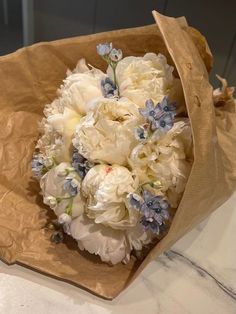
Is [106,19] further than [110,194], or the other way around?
[106,19]

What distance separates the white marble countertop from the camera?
19.4 inches

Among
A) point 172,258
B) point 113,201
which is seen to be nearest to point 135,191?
point 113,201

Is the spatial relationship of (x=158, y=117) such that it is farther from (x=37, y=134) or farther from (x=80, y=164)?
(x=37, y=134)

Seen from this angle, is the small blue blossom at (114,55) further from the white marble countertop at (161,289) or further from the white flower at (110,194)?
the white marble countertop at (161,289)

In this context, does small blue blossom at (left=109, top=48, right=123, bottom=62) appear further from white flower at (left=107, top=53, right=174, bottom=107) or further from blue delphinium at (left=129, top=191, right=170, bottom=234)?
blue delphinium at (left=129, top=191, right=170, bottom=234)

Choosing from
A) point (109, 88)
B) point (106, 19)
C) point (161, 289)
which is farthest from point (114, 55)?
point (106, 19)

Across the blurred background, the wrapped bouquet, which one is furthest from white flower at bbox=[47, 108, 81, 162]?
the blurred background

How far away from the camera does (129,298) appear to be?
1.67ft

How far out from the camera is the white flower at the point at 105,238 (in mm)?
511

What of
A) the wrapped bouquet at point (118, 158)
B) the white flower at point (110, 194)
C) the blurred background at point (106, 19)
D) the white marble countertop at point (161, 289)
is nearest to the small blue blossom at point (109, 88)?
the wrapped bouquet at point (118, 158)

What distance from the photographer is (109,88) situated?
0.55 m

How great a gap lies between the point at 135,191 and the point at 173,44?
0.60ft

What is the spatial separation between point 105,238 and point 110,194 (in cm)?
7

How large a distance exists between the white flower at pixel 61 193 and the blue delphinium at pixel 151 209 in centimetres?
8
